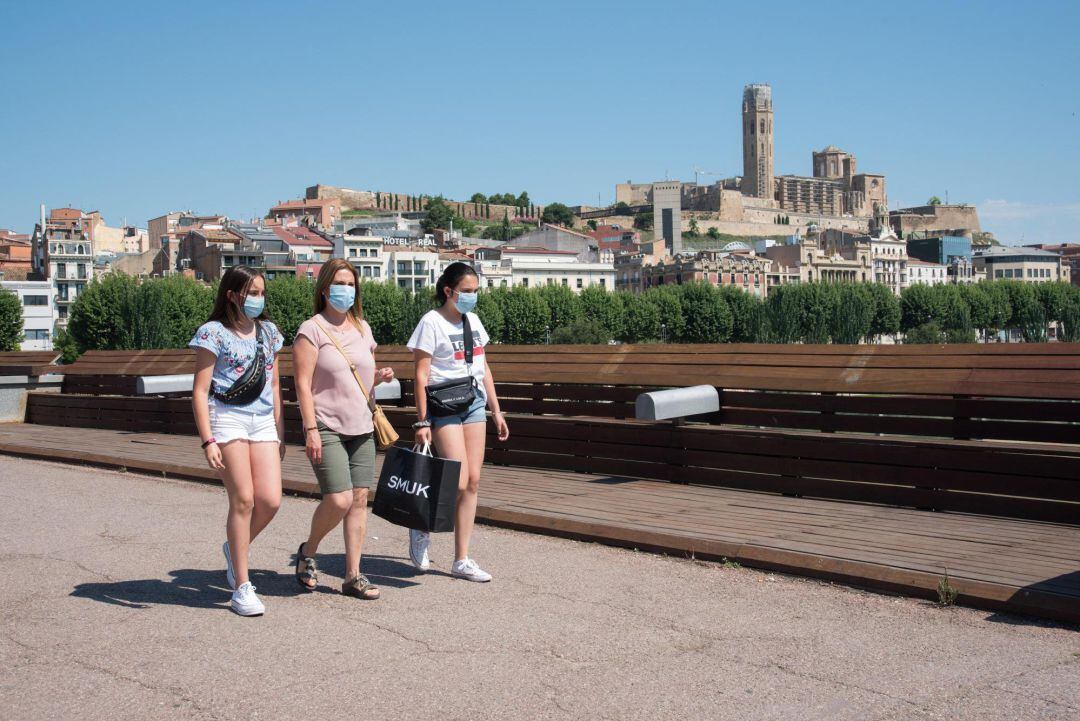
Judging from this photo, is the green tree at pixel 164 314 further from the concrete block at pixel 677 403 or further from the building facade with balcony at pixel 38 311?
the concrete block at pixel 677 403

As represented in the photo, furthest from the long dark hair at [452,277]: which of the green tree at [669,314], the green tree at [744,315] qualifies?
the green tree at [744,315]

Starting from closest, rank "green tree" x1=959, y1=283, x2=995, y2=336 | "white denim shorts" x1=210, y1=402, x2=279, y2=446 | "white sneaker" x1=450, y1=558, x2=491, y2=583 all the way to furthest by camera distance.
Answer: "white denim shorts" x1=210, y1=402, x2=279, y2=446, "white sneaker" x1=450, y1=558, x2=491, y2=583, "green tree" x1=959, y1=283, x2=995, y2=336

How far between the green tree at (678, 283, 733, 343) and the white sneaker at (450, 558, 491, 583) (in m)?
102

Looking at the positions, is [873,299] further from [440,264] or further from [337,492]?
[337,492]

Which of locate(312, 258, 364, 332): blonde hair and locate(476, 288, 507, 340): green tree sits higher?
locate(476, 288, 507, 340): green tree

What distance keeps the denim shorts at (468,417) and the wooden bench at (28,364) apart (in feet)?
46.0

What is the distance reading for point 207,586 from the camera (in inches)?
248

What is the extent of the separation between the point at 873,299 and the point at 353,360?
114578 millimetres

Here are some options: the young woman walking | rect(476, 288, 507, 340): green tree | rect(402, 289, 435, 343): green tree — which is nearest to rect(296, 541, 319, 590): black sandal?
the young woman walking

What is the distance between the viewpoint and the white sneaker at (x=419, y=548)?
6.56m

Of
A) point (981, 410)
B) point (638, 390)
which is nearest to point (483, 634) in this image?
point (981, 410)

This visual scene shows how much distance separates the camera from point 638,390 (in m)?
9.91

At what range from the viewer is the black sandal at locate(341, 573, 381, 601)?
594 cm

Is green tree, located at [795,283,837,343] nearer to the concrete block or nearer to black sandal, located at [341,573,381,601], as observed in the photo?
the concrete block
